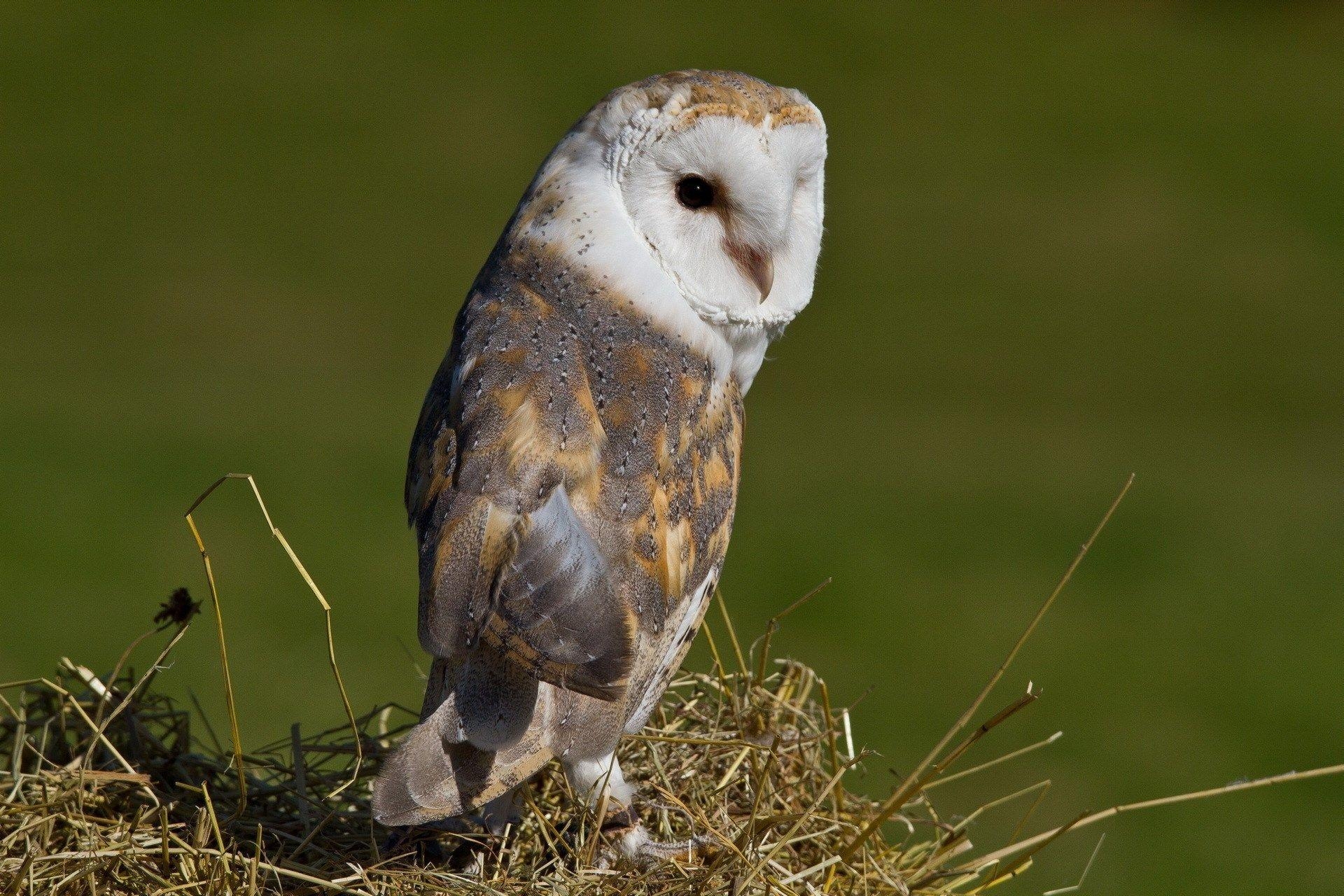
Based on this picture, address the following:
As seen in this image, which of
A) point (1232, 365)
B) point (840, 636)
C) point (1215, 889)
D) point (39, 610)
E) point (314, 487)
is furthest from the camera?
point (1232, 365)

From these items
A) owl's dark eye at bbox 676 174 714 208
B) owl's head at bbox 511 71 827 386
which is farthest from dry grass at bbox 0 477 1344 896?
owl's dark eye at bbox 676 174 714 208

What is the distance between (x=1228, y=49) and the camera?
11.6 m

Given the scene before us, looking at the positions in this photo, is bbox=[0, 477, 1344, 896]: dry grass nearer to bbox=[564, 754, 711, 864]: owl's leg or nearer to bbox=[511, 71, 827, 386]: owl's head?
bbox=[564, 754, 711, 864]: owl's leg

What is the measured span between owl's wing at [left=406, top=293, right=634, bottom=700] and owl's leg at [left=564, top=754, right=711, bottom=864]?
22 cm

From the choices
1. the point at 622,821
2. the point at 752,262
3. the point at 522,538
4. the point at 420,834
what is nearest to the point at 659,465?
the point at 522,538

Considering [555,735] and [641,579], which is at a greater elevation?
[641,579]

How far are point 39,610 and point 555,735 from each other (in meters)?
4.71

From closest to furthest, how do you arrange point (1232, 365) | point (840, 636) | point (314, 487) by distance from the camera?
1. point (840, 636)
2. point (314, 487)
3. point (1232, 365)

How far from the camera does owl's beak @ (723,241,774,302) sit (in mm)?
1841

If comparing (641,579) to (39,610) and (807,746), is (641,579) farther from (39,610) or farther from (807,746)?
(39,610)

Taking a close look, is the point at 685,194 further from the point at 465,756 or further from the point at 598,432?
the point at 465,756

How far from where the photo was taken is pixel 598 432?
171 cm

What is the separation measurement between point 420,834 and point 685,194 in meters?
0.88

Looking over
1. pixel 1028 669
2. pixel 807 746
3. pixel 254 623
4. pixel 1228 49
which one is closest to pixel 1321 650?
pixel 1028 669
